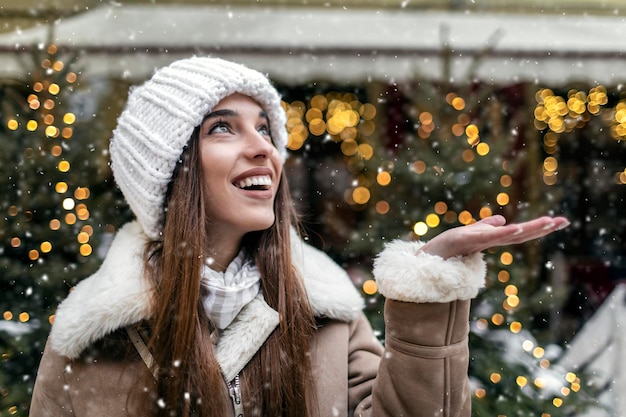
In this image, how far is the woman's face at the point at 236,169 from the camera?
1654 mm

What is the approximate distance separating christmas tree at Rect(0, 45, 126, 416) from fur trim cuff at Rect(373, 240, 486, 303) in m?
1.91

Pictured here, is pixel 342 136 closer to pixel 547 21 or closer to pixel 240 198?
pixel 547 21

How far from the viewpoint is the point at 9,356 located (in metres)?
2.65

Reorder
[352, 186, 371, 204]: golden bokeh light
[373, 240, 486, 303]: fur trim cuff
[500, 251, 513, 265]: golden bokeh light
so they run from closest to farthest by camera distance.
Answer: [373, 240, 486, 303]: fur trim cuff → [500, 251, 513, 265]: golden bokeh light → [352, 186, 371, 204]: golden bokeh light

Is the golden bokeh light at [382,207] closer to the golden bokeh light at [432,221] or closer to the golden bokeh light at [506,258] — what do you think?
the golden bokeh light at [432,221]

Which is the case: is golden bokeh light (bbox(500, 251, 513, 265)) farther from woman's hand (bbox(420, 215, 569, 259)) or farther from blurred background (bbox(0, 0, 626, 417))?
woman's hand (bbox(420, 215, 569, 259))

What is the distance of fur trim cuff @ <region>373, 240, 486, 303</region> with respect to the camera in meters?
1.33

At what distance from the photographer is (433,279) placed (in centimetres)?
134

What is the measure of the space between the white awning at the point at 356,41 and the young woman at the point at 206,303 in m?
2.82

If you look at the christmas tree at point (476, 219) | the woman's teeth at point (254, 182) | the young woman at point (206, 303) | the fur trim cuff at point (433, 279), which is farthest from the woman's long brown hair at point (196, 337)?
the christmas tree at point (476, 219)

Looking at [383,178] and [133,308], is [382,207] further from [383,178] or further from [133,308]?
[133,308]

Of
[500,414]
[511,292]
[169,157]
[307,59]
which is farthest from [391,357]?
[307,59]

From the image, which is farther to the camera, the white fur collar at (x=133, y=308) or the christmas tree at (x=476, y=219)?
the christmas tree at (x=476, y=219)

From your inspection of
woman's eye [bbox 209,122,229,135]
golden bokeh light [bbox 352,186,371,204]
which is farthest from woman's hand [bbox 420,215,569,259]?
golden bokeh light [bbox 352,186,371,204]
